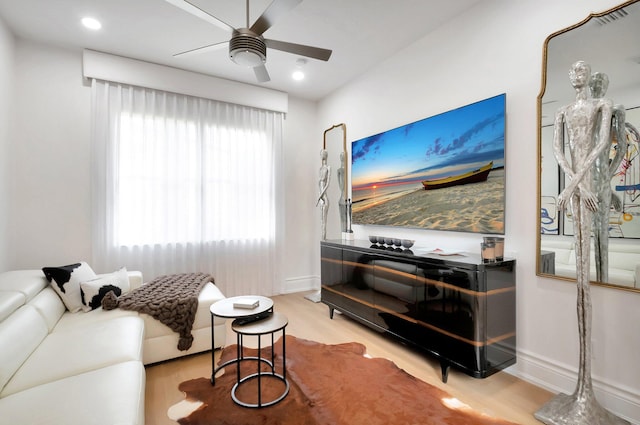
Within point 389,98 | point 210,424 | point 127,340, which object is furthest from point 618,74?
point 127,340

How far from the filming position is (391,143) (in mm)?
3406

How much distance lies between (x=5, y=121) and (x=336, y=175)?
3482 mm

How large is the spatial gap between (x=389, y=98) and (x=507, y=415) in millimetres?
2992

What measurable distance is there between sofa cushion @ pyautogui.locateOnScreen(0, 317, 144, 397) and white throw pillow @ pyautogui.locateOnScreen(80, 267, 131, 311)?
0.39 metres

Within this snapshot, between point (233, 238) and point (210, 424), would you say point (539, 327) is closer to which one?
point (210, 424)

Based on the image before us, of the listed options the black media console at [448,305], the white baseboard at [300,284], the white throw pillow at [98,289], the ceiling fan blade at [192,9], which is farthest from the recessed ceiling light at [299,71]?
the white throw pillow at [98,289]

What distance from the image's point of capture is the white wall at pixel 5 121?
277cm

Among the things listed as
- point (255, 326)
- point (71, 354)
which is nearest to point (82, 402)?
point (71, 354)

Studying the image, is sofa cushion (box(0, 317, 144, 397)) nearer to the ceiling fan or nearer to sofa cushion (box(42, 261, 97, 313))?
sofa cushion (box(42, 261, 97, 313))

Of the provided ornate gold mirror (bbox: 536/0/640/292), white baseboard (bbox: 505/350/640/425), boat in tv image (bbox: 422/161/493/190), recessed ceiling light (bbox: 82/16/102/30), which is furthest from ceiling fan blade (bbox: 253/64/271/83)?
white baseboard (bbox: 505/350/640/425)

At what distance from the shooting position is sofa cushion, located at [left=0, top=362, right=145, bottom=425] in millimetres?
1168

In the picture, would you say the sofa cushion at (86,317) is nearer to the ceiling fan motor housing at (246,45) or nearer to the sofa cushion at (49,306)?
the sofa cushion at (49,306)

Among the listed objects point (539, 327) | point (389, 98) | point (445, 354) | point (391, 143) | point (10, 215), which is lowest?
point (445, 354)

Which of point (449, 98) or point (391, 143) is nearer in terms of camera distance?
point (449, 98)
